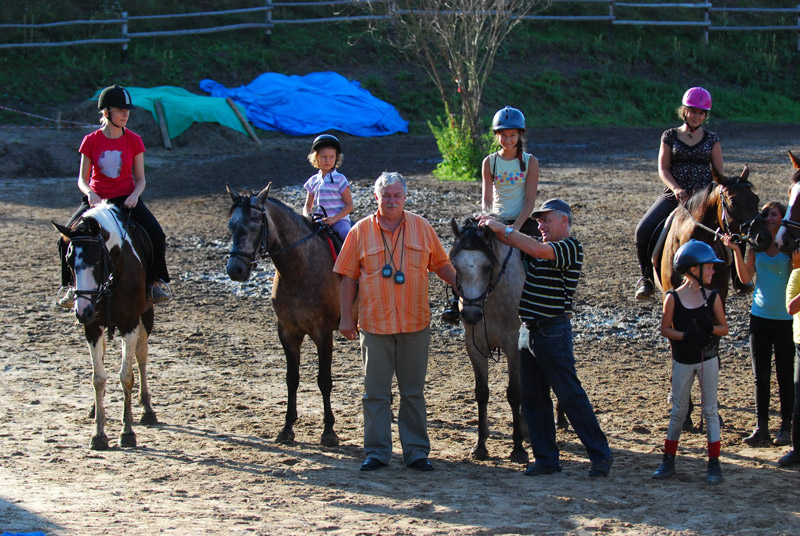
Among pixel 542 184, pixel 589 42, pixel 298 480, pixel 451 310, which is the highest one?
pixel 589 42

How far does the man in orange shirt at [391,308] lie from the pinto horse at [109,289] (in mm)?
1921

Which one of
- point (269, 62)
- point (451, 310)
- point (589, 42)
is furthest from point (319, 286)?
point (589, 42)

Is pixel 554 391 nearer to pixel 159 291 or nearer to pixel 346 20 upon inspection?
pixel 159 291

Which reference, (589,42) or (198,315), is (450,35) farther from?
(589,42)

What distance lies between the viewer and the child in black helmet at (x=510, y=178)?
681cm

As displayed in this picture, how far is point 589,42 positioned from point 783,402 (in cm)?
2551

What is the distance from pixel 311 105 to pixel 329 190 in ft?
54.3

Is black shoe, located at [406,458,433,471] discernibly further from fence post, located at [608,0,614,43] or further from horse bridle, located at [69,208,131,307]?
fence post, located at [608,0,614,43]

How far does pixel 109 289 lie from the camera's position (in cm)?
698

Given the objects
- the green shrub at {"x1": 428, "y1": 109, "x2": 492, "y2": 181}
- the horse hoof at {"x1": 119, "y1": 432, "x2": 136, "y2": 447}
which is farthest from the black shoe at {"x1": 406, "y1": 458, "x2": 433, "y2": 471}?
the green shrub at {"x1": 428, "y1": 109, "x2": 492, "y2": 181}

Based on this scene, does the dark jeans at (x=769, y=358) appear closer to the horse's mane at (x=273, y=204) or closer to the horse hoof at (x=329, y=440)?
the horse hoof at (x=329, y=440)

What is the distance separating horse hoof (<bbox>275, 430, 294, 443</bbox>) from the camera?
6.96m

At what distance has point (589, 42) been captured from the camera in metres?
30.3

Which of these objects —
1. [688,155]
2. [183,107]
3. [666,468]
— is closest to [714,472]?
[666,468]
